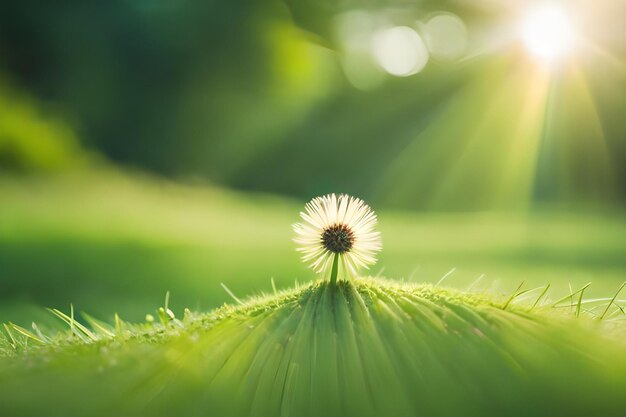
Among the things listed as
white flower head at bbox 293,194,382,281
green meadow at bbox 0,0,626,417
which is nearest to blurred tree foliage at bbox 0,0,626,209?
green meadow at bbox 0,0,626,417

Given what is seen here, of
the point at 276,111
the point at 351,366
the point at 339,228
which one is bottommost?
the point at 351,366

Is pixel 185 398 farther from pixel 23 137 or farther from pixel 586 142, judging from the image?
pixel 586 142

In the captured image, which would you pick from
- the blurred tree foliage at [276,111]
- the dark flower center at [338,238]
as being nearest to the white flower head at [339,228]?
the dark flower center at [338,238]

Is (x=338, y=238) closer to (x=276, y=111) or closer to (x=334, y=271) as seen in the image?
(x=334, y=271)

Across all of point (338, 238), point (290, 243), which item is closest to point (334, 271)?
point (338, 238)

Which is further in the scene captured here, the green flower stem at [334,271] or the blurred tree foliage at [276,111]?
the blurred tree foliage at [276,111]

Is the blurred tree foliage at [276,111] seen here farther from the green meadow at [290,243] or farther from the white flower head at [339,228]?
the white flower head at [339,228]

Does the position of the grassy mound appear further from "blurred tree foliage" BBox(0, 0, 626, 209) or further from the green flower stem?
"blurred tree foliage" BBox(0, 0, 626, 209)
